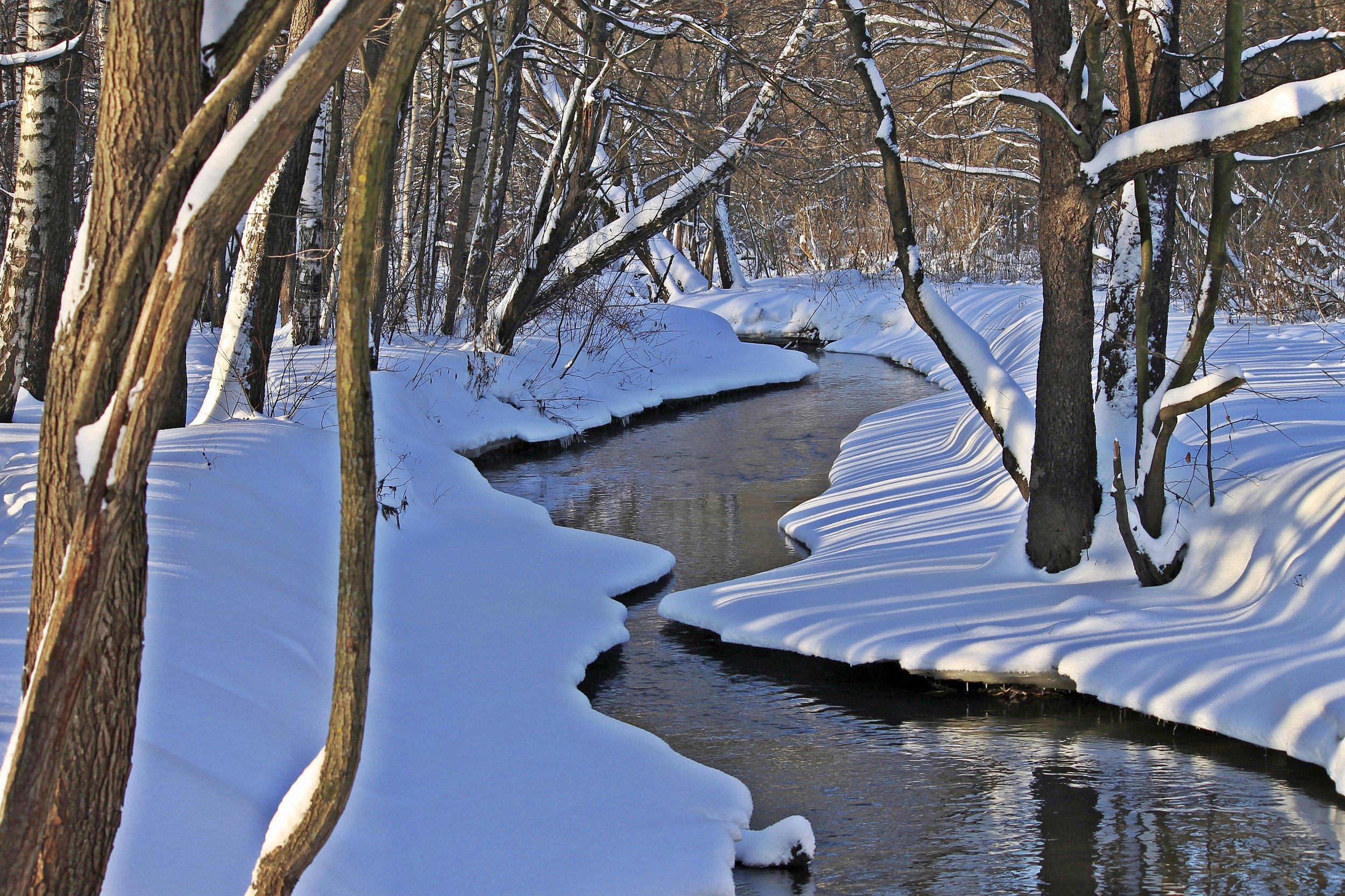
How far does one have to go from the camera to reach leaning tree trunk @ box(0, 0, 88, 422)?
7.62 meters

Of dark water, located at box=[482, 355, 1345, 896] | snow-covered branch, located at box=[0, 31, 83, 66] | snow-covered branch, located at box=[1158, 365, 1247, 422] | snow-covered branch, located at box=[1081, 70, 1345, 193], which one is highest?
snow-covered branch, located at box=[0, 31, 83, 66]

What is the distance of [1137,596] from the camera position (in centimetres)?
698

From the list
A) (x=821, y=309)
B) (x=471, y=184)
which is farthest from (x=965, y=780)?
(x=821, y=309)

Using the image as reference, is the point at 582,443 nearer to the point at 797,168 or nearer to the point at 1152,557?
the point at 797,168

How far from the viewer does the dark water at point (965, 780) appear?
4.63 metres

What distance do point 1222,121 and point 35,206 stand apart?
695cm

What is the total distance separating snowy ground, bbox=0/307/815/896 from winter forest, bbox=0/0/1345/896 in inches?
0.9

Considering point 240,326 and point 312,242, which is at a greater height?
point 312,242

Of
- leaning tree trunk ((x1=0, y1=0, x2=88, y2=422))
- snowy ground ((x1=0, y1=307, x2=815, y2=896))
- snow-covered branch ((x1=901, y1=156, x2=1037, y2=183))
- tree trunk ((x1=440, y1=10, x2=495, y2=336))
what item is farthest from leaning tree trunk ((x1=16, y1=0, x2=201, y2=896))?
tree trunk ((x1=440, y1=10, x2=495, y2=336))

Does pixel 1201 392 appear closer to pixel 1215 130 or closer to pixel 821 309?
pixel 1215 130

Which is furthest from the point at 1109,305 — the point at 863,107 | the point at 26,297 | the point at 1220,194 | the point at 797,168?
the point at 797,168

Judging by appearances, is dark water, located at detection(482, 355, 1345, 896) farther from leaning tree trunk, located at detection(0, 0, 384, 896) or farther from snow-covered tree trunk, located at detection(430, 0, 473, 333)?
snow-covered tree trunk, located at detection(430, 0, 473, 333)

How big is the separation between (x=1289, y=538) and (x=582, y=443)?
9.36 m

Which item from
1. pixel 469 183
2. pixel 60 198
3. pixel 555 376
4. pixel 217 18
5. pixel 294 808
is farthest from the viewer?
pixel 555 376
